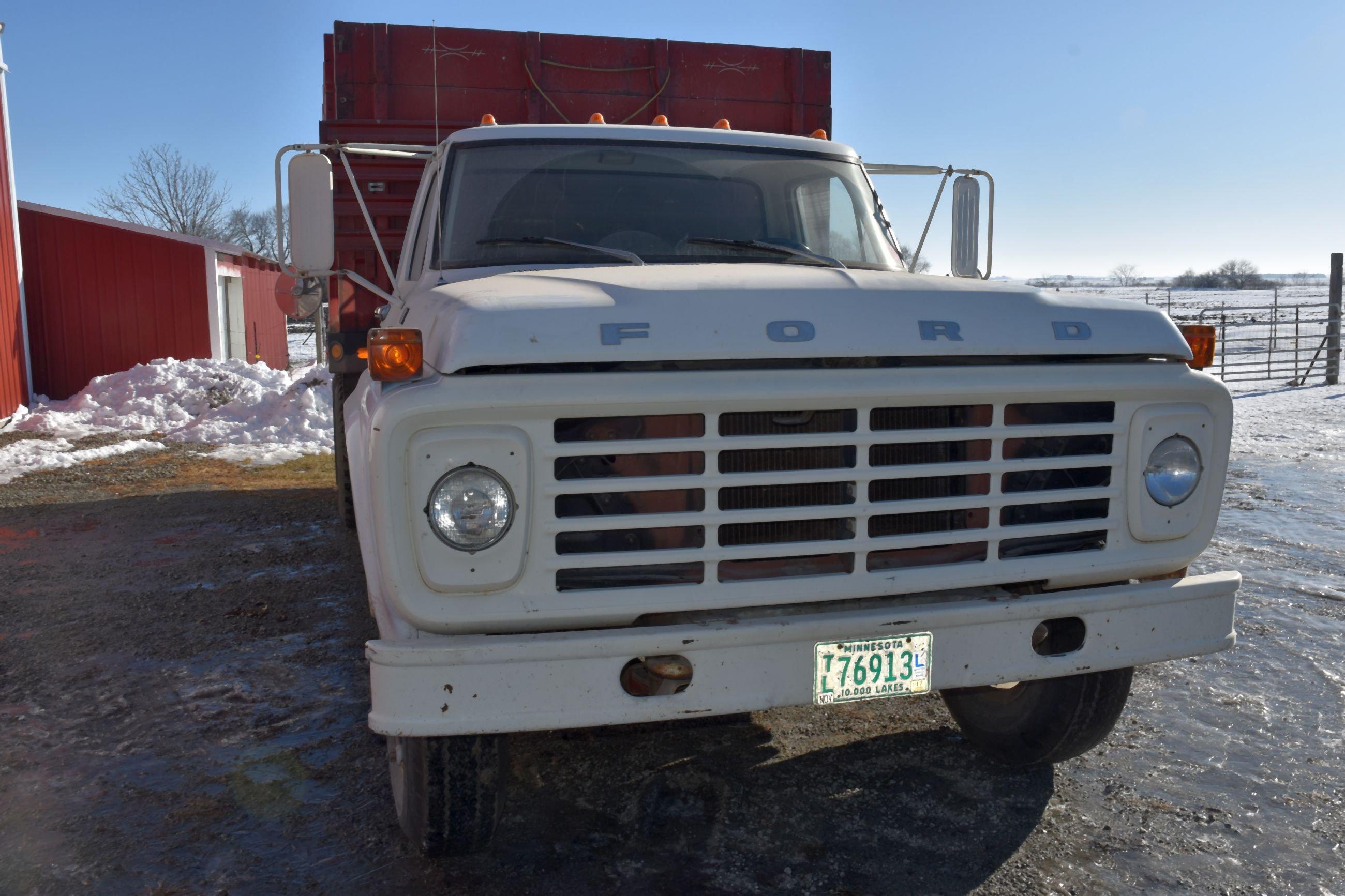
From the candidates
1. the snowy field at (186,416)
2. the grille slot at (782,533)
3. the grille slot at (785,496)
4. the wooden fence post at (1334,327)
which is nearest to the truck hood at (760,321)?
the grille slot at (785,496)

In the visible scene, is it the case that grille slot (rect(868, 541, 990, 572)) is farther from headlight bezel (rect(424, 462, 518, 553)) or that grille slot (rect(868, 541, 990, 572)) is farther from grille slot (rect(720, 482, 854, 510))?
headlight bezel (rect(424, 462, 518, 553))

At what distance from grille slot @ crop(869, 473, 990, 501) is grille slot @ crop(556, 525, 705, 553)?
20.1 inches

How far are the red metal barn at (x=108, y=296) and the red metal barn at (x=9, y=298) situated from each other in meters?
1.16

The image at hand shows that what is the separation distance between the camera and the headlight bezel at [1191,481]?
3062mm

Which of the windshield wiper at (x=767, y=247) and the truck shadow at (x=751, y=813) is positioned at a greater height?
the windshield wiper at (x=767, y=247)

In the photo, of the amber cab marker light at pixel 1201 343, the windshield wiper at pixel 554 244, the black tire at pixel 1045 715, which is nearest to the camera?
the amber cab marker light at pixel 1201 343

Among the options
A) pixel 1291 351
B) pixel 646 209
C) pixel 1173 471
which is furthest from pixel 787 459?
pixel 1291 351

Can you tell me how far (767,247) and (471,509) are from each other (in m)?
1.90

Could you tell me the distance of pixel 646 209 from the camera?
4.15m

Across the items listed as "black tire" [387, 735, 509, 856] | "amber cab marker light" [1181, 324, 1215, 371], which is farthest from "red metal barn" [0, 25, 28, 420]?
"amber cab marker light" [1181, 324, 1215, 371]

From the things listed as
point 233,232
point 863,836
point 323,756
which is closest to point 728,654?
point 863,836

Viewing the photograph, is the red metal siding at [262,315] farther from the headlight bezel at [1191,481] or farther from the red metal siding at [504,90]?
the headlight bezel at [1191,481]

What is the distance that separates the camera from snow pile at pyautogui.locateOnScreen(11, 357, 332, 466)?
12.4 metres

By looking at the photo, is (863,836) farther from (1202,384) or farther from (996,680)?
(1202,384)
